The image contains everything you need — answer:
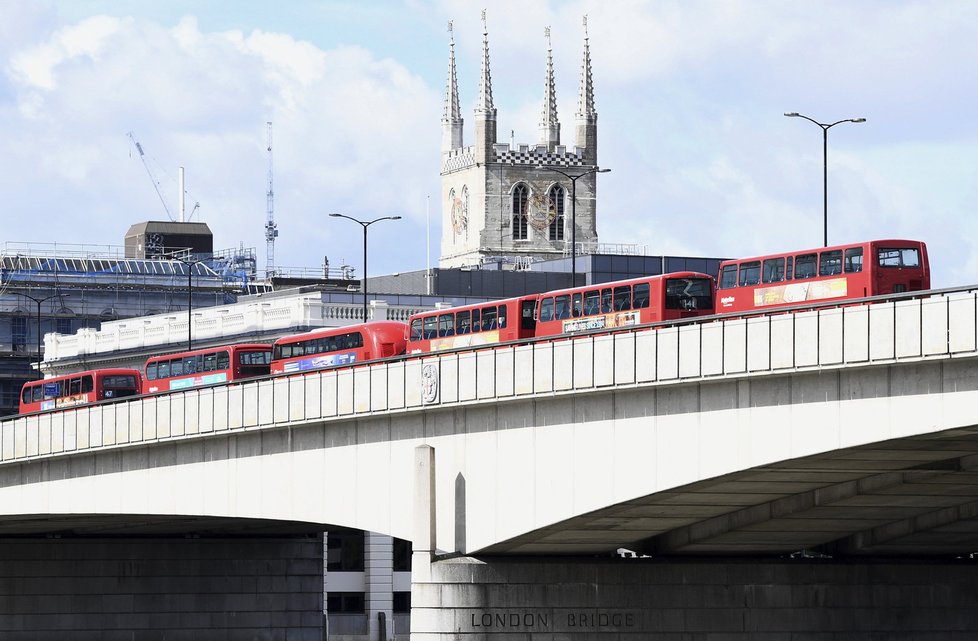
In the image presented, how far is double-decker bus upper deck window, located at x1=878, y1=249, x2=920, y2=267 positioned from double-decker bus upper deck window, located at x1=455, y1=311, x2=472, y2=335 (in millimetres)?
17323

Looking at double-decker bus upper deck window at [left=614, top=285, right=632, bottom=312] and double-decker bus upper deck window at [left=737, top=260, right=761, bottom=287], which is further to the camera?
double-decker bus upper deck window at [left=614, top=285, right=632, bottom=312]

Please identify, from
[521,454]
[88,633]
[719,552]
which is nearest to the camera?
[521,454]

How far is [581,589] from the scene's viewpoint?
2153 inches

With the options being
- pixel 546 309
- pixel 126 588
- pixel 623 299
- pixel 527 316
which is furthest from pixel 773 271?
pixel 126 588

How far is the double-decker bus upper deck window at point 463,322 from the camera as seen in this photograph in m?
70.6

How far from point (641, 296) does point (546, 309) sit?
4.86m

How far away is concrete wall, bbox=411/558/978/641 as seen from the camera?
5234cm

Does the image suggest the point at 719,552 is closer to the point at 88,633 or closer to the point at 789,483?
the point at 789,483

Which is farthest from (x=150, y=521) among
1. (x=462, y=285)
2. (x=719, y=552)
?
(x=462, y=285)

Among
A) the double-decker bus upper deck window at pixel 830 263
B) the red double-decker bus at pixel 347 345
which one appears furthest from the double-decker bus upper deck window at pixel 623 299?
the red double-decker bus at pixel 347 345

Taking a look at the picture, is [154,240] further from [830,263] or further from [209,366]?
[830,263]

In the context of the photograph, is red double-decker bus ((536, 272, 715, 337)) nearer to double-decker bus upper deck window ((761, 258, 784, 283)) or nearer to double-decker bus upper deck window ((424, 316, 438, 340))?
double-decker bus upper deck window ((761, 258, 784, 283))

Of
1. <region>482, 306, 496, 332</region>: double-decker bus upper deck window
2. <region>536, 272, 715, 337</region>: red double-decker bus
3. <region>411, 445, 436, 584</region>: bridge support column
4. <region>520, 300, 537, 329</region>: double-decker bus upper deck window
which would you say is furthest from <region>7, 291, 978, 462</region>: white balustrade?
<region>520, 300, 537, 329</region>: double-decker bus upper deck window

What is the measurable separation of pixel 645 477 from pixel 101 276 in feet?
401
